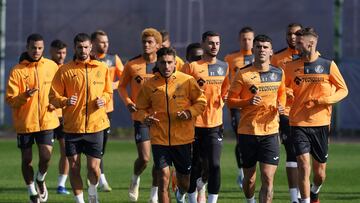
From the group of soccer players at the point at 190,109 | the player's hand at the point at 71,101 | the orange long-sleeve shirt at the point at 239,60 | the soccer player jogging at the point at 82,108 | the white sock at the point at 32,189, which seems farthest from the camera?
the orange long-sleeve shirt at the point at 239,60

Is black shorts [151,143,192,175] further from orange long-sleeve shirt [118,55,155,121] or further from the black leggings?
orange long-sleeve shirt [118,55,155,121]

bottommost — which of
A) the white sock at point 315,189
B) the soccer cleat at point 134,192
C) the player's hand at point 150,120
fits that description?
the soccer cleat at point 134,192

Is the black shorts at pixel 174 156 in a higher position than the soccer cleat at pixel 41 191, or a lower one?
higher

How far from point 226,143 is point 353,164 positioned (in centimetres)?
668

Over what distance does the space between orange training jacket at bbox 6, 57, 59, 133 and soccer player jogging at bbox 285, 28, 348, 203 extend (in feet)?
12.0

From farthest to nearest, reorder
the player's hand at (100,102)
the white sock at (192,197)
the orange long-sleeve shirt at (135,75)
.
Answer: the orange long-sleeve shirt at (135,75)
the white sock at (192,197)
the player's hand at (100,102)

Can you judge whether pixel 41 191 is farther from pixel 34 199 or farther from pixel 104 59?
pixel 104 59

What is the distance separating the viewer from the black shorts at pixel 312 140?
1470 centimetres

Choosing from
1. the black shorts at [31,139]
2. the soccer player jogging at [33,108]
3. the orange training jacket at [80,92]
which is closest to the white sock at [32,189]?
the soccer player jogging at [33,108]

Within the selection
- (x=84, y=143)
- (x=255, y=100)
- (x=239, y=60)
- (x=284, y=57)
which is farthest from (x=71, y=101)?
(x=239, y=60)

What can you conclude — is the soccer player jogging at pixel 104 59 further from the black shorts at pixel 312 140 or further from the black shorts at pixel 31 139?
the black shorts at pixel 312 140

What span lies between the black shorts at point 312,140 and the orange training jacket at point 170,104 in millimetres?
1520

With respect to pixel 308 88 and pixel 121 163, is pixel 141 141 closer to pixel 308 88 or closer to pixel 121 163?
pixel 308 88

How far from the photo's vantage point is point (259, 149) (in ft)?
46.5
